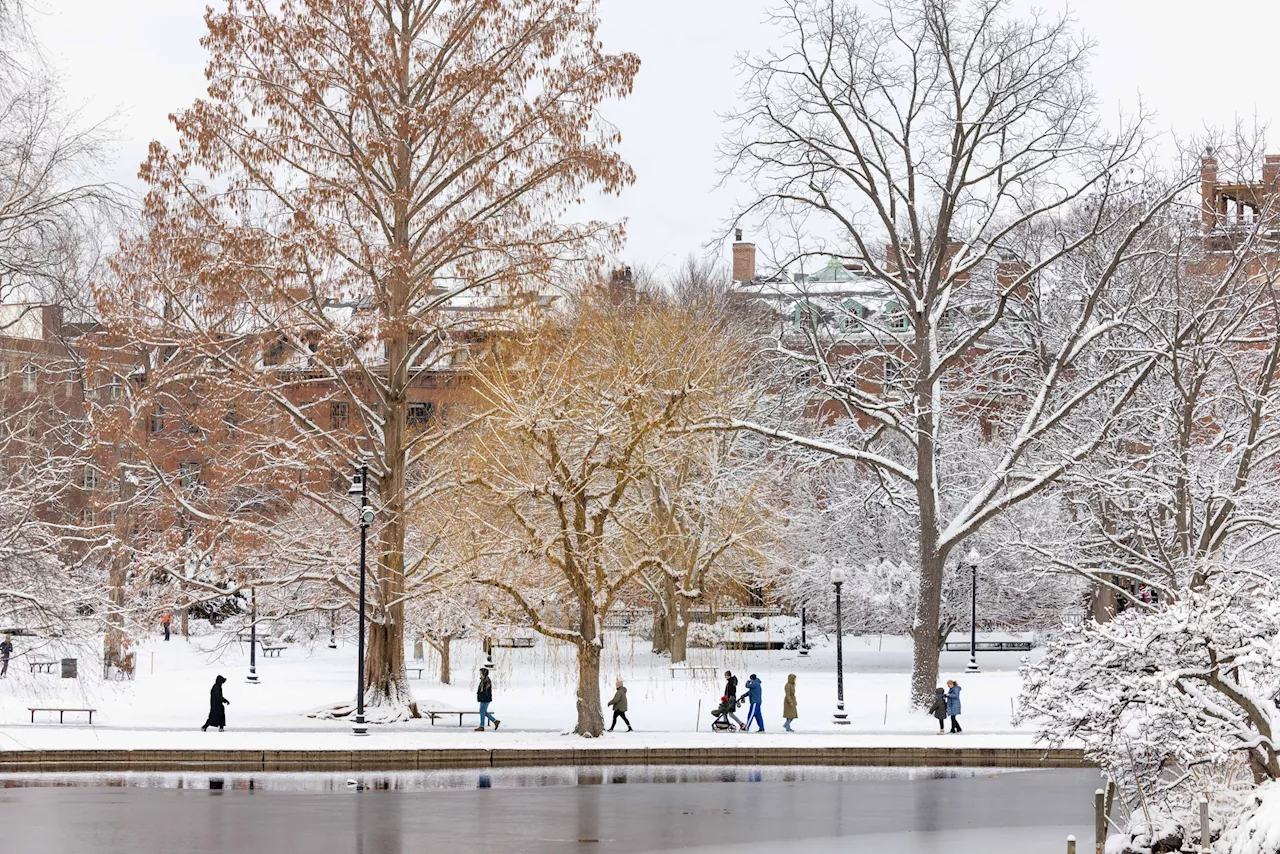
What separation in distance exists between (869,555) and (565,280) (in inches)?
1051

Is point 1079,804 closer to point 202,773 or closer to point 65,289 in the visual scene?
point 202,773

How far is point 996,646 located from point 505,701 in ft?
83.2

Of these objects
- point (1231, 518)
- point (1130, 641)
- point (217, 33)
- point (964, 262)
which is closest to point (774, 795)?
point (1130, 641)

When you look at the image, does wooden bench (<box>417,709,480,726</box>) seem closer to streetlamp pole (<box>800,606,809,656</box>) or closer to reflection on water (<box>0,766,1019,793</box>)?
reflection on water (<box>0,766,1019,793</box>)

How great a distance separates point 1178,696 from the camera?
47.5ft

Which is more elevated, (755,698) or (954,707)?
(755,698)

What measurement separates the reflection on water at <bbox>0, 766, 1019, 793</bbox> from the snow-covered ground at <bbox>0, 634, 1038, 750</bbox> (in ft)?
5.97

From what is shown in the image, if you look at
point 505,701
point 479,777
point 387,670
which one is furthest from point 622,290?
point 479,777

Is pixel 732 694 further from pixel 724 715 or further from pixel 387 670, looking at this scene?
pixel 387 670

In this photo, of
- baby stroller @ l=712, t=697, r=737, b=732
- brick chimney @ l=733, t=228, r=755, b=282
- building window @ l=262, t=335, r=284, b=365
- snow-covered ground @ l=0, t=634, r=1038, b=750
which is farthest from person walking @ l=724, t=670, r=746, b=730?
brick chimney @ l=733, t=228, r=755, b=282

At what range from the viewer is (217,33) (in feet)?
106

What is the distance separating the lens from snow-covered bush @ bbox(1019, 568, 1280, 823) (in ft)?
47.1

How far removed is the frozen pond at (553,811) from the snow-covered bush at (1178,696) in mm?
2051

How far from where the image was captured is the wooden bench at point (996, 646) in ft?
189
